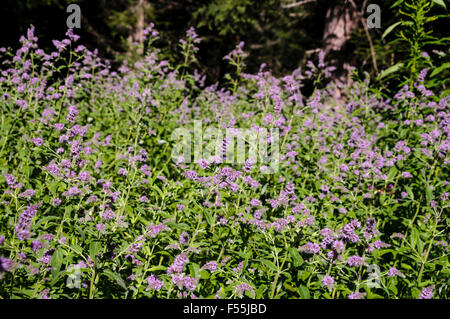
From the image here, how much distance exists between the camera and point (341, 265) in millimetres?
2609

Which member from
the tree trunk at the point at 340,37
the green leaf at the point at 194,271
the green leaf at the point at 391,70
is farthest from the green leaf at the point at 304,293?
the tree trunk at the point at 340,37

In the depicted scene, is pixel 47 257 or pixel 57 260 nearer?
pixel 57 260

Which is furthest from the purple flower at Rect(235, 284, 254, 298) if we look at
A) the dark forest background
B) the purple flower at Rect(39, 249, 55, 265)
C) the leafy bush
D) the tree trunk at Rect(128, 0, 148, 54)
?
the tree trunk at Rect(128, 0, 148, 54)

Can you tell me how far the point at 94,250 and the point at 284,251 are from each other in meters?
1.45

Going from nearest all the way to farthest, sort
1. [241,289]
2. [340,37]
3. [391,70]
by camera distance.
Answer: [241,289], [391,70], [340,37]

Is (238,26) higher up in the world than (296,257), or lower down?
higher up

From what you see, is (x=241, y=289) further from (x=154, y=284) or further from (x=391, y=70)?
(x=391, y=70)

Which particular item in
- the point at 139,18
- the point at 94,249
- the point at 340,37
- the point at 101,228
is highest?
the point at 139,18

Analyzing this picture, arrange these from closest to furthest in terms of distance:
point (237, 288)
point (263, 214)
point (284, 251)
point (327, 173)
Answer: point (237, 288), point (284, 251), point (263, 214), point (327, 173)

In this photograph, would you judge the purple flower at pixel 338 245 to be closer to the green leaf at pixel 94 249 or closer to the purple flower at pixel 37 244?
the green leaf at pixel 94 249

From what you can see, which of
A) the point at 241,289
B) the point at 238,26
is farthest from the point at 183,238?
the point at 238,26

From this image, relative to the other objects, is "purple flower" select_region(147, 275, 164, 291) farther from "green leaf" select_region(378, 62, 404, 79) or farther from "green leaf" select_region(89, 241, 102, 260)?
"green leaf" select_region(378, 62, 404, 79)
